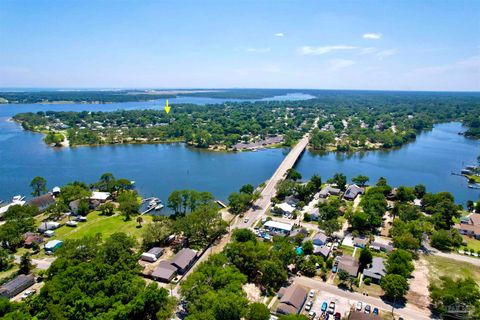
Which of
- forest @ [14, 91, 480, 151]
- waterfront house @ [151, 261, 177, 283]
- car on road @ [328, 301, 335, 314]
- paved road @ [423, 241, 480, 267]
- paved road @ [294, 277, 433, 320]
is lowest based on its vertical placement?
paved road @ [423, 241, 480, 267]

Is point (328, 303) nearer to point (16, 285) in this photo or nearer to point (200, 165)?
point (16, 285)

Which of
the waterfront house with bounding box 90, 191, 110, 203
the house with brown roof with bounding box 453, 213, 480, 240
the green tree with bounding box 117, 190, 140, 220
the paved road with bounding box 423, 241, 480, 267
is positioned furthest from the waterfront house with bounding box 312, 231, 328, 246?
the waterfront house with bounding box 90, 191, 110, 203

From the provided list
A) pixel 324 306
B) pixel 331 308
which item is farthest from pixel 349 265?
pixel 324 306

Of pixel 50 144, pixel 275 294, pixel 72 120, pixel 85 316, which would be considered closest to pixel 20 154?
pixel 50 144

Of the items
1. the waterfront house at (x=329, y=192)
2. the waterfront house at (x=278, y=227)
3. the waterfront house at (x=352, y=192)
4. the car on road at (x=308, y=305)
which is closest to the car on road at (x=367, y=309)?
the car on road at (x=308, y=305)

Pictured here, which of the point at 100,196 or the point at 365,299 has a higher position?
the point at 100,196

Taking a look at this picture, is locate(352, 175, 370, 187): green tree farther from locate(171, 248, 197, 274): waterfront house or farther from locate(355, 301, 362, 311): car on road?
locate(171, 248, 197, 274): waterfront house

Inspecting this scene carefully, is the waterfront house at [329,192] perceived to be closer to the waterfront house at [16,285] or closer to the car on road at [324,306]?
the car on road at [324,306]
